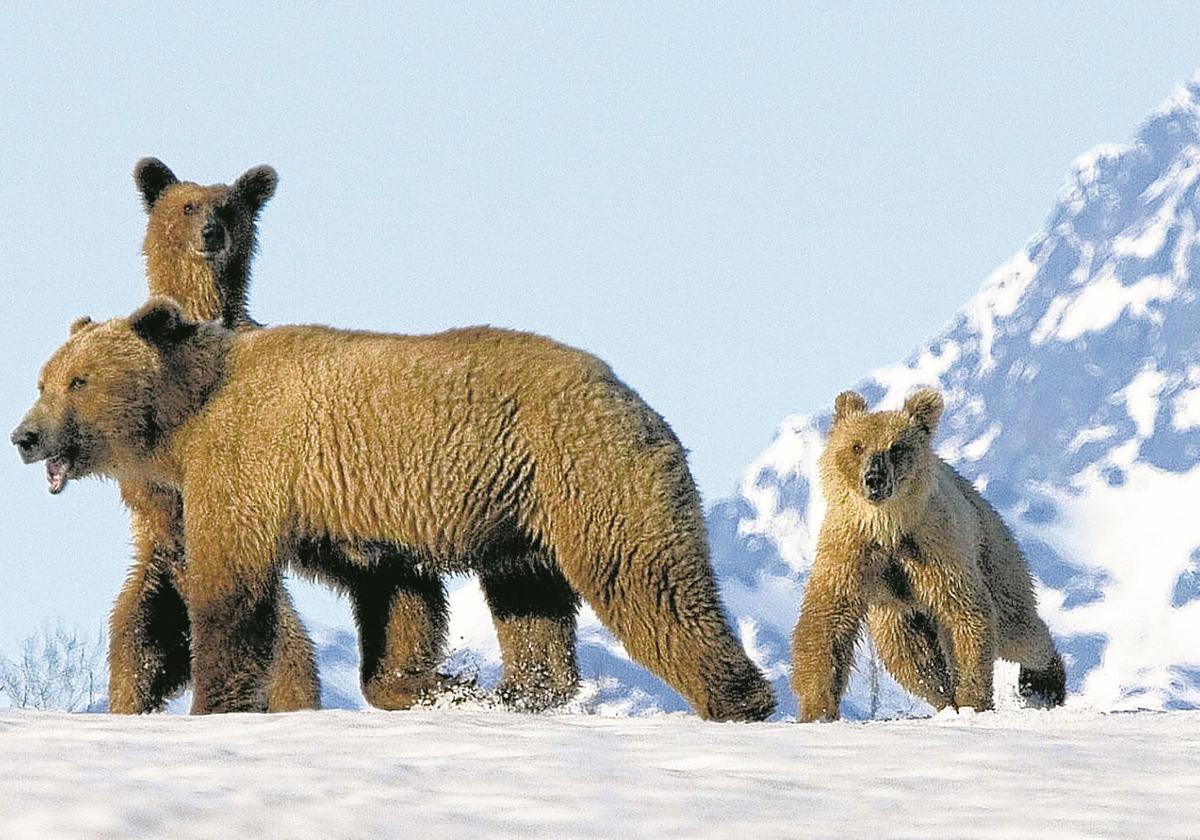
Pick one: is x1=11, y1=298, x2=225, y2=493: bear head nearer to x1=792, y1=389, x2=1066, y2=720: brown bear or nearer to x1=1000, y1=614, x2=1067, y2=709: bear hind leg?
x1=792, y1=389, x2=1066, y2=720: brown bear

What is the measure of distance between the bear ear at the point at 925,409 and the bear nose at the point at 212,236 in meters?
4.11

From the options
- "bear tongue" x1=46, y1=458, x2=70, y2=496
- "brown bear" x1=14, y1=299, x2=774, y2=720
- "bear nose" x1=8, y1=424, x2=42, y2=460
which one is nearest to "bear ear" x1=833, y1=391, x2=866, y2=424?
"brown bear" x1=14, y1=299, x2=774, y2=720

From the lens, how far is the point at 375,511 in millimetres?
8461

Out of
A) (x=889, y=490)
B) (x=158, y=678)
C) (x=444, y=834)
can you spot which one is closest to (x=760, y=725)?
(x=444, y=834)

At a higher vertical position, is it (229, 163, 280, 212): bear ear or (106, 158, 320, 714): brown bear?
(229, 163, 280, 212): bear ear

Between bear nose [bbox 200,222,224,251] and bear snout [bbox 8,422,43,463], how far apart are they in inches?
79.4

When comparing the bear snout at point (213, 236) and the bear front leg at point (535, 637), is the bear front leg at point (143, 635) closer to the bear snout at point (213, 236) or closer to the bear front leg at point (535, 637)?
the bear front leg at point (535, 637)

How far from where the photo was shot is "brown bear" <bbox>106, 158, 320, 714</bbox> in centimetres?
955

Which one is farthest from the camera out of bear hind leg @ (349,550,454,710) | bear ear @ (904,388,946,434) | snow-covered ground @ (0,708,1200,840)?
bear ear @ (904,388,946,434)

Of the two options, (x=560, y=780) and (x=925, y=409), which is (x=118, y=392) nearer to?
(x=560, y=780)

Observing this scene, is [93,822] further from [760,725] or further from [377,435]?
[377,435]

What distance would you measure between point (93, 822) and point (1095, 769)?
2799 millimetres

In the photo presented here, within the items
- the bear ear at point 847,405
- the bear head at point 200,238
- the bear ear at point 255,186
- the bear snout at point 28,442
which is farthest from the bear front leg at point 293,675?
the bear ear at point 847,405

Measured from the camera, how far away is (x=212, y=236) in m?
10.7
